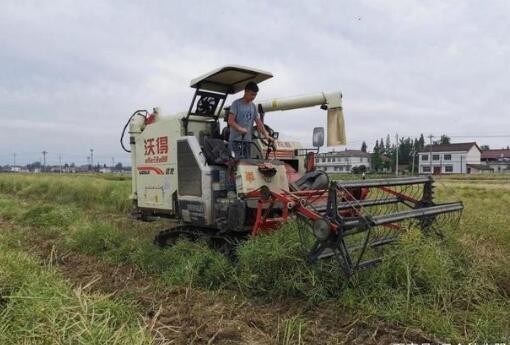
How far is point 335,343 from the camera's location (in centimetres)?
341

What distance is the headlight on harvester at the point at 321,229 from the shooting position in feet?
13.6

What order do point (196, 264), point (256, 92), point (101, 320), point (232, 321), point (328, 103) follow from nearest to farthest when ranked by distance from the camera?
point (101, 320) → point (232, 321) → point (196, 264) → point (256, 92) → point (328, 103)

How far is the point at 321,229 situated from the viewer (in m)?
4.19

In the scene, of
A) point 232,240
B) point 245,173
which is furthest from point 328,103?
point 232,240

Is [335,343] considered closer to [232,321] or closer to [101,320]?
[232,321]

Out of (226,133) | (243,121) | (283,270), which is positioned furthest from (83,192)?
(283,270)

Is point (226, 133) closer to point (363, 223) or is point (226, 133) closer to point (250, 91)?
point (250, 91)

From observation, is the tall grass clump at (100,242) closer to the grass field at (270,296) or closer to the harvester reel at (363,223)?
the grass field at (270,296)

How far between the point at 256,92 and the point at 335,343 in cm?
385

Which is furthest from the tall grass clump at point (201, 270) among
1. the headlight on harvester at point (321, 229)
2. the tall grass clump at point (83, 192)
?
the tall grass clump at point (83, 192)

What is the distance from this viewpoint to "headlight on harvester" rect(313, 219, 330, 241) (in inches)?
163

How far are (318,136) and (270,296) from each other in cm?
297

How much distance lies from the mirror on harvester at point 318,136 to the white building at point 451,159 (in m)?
73.4

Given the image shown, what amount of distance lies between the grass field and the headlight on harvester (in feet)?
1.17
